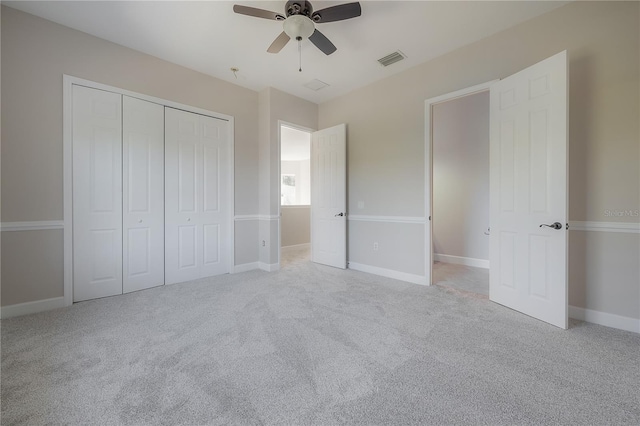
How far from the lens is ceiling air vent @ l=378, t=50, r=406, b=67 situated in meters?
3.16

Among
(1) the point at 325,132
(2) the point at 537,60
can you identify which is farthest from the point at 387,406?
(1) the point at 325,132

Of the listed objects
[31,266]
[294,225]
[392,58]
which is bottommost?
[31,266]

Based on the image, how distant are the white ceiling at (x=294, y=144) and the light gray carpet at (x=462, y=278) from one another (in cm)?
382

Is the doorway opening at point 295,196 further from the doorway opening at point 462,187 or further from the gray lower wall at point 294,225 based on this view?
the doorway opening at point 462,187

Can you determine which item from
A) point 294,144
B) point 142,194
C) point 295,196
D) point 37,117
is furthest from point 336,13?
point 295,196

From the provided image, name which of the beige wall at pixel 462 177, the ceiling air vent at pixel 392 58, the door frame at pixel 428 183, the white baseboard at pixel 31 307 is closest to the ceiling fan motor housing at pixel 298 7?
the ceiling air vent at pixel 392 58

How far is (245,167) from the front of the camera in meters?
4.10

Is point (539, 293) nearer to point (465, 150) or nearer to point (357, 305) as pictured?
point (357, 305)

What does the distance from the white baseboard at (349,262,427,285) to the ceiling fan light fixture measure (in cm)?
313

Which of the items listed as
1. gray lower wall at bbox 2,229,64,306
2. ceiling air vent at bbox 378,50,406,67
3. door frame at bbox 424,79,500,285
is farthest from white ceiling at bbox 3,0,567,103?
gray lower wall at bbox 2,229,64,306

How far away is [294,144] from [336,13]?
4.89 meters

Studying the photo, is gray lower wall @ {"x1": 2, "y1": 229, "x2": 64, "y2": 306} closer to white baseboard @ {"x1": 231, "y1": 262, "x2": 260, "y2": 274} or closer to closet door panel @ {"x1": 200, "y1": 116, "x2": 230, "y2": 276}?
closet door panel @ {"x1": 200, "y1": 116, "x2": 230, "y2": 276}

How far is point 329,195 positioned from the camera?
4449 mm

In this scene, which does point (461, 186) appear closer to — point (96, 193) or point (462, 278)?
point (462, 278)
